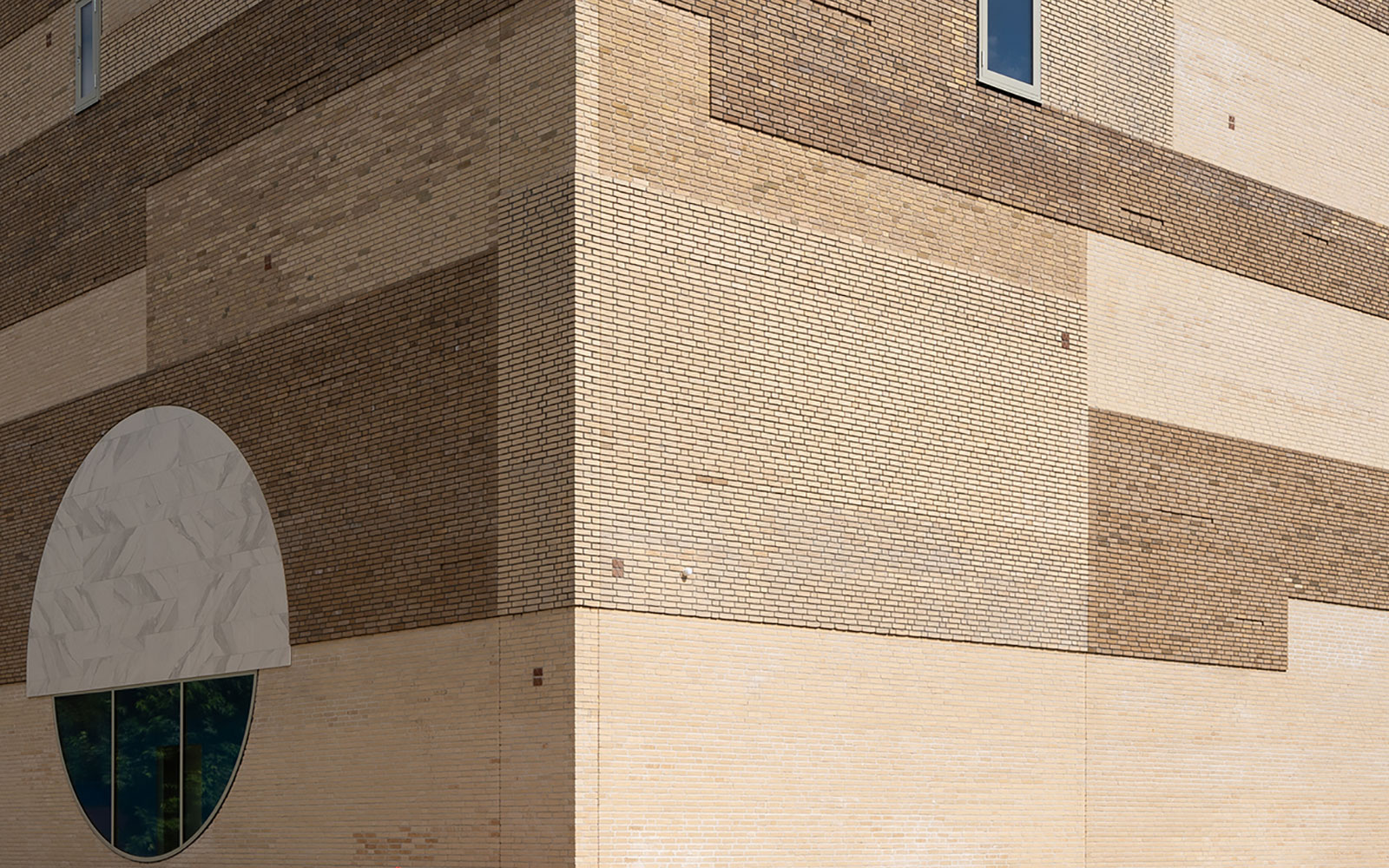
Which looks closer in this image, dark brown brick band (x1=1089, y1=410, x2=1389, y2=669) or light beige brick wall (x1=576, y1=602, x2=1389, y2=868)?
light beige brick wall (x1=576, y1=602, x2=1389, y2=868)

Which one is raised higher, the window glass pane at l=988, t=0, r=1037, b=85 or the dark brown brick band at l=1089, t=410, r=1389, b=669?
the window glass pane at l=988, t=0, r=1037, b=85

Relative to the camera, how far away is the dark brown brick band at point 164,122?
21.5 m

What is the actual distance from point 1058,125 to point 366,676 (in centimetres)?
1201

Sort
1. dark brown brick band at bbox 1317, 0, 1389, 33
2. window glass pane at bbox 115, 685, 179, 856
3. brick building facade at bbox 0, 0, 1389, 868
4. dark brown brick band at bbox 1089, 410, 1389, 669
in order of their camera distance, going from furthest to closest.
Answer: dark brown brick band at bbox 1317, 0, 1389, 33
window glass pane at bbox 115, 685, 179, 856
dark brown brick band at bbox 1089, 410, 1389, 669
brick building facade at bbox 0, 0, 1389, 868

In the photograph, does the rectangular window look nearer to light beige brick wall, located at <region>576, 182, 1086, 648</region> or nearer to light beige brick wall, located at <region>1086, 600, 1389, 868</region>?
light beige brick wall, located at <region>576, 182, 1086, 648</region>

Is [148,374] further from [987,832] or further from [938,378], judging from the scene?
[987,832]

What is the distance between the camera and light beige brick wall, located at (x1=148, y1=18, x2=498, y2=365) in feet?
64.9

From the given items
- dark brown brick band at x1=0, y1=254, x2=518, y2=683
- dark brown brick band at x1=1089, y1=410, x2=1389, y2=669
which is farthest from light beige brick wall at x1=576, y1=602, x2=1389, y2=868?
dark brown brick band at x1=0, y1=254, x2=518, y2=683

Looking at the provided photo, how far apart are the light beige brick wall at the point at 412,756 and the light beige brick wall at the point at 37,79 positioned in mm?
11967

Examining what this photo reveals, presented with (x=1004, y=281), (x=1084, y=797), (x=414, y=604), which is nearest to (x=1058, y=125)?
(x=1004, y=281)

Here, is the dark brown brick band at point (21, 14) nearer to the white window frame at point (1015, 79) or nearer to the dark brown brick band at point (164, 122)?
the dark brown brick band at point (164, 122)

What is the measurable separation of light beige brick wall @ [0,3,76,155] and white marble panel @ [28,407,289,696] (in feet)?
20.9

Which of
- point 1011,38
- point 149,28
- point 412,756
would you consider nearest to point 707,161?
point 1011,38

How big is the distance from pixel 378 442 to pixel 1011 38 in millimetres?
10201
